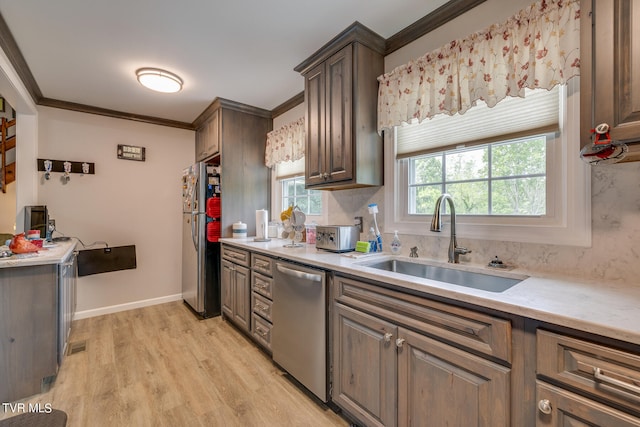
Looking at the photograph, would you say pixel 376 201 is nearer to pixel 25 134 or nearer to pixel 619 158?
pixel 619 158

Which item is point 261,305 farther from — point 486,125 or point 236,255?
point 486,125

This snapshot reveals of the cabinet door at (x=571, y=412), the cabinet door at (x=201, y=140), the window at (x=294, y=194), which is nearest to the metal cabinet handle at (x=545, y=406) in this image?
the cabinet door at (x=571, y=412)

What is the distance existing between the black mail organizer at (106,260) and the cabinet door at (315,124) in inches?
104

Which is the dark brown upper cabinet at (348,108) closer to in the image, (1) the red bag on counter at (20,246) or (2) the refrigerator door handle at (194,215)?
(2) the refrigerator door handle at (194,215)

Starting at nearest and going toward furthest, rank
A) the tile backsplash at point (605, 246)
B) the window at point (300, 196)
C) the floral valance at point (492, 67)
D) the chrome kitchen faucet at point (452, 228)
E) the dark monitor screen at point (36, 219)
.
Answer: the tile backsplash at point (605, 246) → the floral valance at point (492, 67) → the chrome kitchen faucet at point (452, 228) → the dark monitor screen at point (36, 219) → the window at point (300, 196)

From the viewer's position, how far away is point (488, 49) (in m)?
1.50

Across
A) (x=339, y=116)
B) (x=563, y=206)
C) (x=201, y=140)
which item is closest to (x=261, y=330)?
(x=339, y=116)

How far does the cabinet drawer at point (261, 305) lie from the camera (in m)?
2.26

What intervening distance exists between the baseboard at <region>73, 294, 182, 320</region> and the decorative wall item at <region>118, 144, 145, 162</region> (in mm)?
1828

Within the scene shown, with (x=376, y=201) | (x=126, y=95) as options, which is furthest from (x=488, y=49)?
(x=126, y=95)

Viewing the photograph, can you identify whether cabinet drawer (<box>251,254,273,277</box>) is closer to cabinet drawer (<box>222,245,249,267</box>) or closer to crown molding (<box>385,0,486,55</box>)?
cabinet drawer (<box>222,245,249,267</box>)

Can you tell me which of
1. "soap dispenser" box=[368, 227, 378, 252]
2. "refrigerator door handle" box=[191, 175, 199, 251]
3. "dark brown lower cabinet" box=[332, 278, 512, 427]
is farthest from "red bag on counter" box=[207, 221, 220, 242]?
"dark brown lower cabinet" box=[332, 278, 512, 427]

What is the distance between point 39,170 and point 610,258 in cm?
469

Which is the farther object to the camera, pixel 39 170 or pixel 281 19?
pixel 39 170
